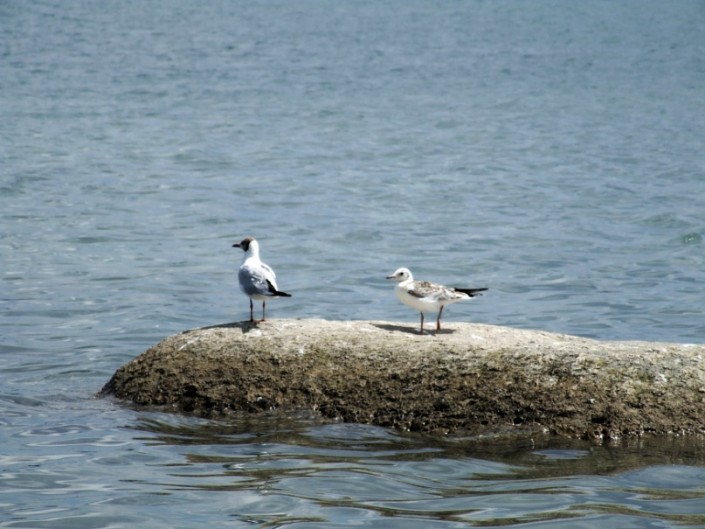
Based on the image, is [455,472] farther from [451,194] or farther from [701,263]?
[451,194]

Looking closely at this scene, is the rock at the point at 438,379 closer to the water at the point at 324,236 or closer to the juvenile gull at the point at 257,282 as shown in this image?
the water at the point at 324,236

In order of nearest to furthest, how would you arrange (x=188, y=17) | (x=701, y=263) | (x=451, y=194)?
(x=701, y=263)
(x=451, y=194)
(x=188, y=17)

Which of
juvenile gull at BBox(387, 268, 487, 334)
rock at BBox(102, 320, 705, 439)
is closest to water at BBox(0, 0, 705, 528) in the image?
rock at BBox(102, 320, 705, 439)

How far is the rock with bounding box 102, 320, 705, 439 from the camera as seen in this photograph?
35.2 ft

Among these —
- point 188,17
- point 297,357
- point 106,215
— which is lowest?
point 297,357

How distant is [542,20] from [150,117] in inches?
2177

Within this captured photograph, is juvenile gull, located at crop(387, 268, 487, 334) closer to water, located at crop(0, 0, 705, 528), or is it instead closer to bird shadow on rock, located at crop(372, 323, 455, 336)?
bird shadow on rock, located at crop(372, 323, 455, 336)

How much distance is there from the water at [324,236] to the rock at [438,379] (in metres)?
0.24

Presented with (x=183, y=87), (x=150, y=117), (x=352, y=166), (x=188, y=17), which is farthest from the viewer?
(x=188, y=17)

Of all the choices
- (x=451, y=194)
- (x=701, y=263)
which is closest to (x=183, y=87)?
(x=451, y=194)

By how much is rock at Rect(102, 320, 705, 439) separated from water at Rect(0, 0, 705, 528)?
241mm

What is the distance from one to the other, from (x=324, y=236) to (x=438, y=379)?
1315 centimetres

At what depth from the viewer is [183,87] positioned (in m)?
47.7

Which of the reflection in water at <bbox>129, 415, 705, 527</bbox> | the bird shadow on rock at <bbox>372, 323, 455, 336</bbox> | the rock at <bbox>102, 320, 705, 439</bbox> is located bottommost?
the reflection in water at <bbox>129, 415, 705, 527</bbox>
